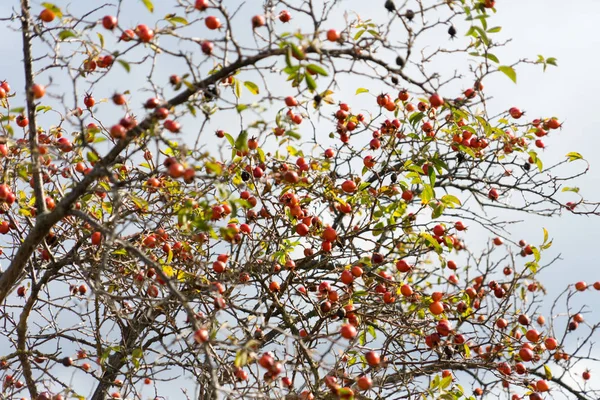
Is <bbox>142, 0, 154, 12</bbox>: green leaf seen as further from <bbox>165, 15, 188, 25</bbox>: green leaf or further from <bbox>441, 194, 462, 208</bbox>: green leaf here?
<bbox>441, 194, 462, 208</bbox>: green leaf

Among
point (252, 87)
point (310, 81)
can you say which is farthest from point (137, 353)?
point (310, 81)

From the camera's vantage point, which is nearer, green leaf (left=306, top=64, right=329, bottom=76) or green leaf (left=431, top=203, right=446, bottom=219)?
green leaf (left=306, top=64, right=329, bottom=76)

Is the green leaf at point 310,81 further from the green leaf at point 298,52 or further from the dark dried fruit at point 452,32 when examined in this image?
the dark dried fruit at point 452,32

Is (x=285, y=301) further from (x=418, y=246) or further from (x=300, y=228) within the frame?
(x=418, y=246)

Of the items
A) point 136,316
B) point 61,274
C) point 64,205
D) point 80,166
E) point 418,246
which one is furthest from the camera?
point 136,316

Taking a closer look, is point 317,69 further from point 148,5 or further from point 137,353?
point 137,353

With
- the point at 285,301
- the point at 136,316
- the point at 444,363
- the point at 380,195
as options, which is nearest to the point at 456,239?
the point at 380,195

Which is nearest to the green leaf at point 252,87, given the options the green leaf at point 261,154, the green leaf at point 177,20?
the green leaf at point 177,20

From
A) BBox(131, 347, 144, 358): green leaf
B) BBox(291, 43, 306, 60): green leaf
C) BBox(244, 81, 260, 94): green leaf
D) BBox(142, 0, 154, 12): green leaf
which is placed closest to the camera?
BBox(291, 43, 306, 60): green leaf

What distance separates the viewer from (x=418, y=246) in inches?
212

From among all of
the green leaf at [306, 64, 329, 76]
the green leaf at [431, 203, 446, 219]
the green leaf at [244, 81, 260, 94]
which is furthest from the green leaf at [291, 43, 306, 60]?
the green leaf at [431, 203, 446, 219]

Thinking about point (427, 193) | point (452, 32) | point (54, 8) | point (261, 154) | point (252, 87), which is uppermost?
point (452, 32)

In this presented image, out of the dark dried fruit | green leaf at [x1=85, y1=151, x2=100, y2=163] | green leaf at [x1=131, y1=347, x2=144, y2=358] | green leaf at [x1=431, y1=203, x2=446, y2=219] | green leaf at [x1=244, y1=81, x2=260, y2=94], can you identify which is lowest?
green leaf at [x1=131, y1=347, x2=144, y2=358]

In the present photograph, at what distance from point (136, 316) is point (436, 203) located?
2998mm
